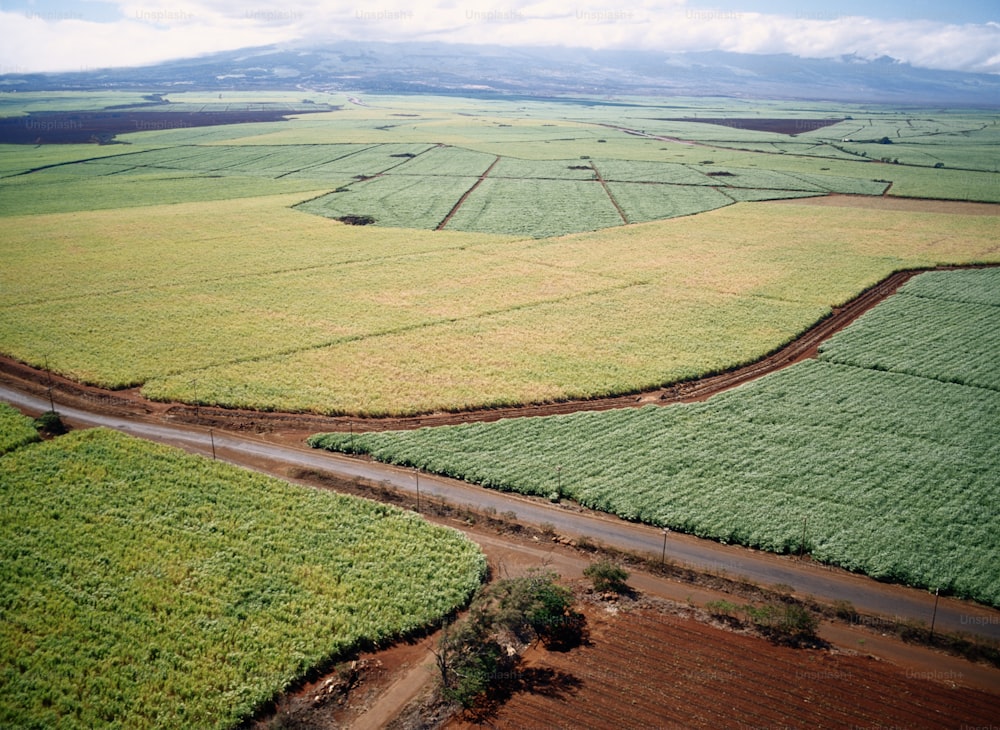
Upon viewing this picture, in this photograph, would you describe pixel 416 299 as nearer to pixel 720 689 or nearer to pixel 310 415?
pixel 310 415

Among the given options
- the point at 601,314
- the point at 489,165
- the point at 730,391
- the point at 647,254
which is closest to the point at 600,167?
the point at 489,165

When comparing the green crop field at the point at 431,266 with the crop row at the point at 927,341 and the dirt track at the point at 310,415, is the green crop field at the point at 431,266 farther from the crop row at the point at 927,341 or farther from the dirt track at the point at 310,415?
the crop row at the point at 927,341

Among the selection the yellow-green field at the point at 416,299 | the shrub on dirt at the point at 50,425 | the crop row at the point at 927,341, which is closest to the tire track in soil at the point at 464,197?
the yellow-green field at the point at 416,299

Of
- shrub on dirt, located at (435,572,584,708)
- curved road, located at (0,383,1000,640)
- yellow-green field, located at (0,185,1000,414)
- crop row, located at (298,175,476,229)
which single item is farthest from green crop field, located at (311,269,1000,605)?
crop row, located at (298,175,476,229)

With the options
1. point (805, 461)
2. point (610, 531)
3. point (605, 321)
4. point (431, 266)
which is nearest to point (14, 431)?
point (610, 531)

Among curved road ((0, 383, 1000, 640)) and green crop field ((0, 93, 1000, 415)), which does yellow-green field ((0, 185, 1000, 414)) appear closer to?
green crop field ((0, 93, 1000, 415))

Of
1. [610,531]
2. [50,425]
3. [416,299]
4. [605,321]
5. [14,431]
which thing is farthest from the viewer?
[416,299]

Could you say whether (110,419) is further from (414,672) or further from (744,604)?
(744,604)
